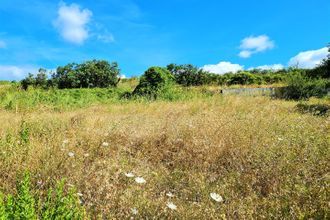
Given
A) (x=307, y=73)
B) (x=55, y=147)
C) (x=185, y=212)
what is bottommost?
(x=185, y=212)

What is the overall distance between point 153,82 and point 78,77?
615 cm

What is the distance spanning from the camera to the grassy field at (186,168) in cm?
262

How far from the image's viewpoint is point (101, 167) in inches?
138

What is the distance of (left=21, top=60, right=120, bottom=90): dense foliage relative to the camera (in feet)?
62.2

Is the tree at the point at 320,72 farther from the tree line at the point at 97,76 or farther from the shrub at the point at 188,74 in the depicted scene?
the shrub at the point at 188,74

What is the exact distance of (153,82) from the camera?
14.8 m

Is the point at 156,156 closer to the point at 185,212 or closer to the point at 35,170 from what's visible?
the point at 35,170

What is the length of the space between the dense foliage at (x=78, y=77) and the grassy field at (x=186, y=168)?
544 inches

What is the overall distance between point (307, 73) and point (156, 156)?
19.3 metres

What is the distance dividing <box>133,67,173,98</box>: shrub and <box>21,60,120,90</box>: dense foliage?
4.77 meters

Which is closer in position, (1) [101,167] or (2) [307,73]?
(1) [101,167]

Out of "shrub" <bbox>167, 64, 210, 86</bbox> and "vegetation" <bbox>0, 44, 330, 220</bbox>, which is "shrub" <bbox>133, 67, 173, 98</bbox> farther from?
"vegetation" <bbox>0, 44, 330, 220</bbox>

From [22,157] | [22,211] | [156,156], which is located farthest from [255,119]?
[22,211]

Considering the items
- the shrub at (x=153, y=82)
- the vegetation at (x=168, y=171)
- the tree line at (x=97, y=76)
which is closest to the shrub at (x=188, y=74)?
the tree line at (x=97, y=76)
